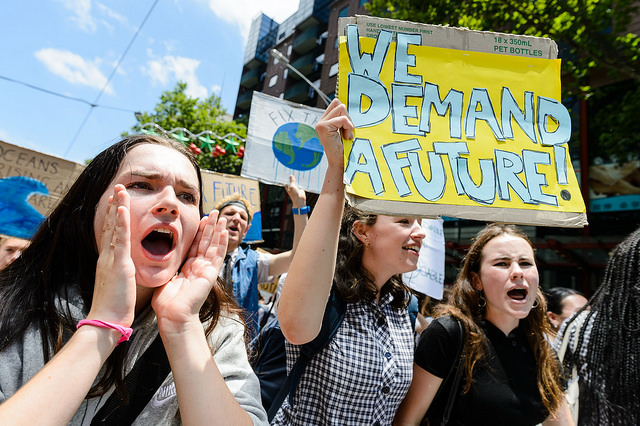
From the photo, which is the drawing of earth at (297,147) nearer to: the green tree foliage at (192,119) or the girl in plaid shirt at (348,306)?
the girl in plaid shirt at (348,306)

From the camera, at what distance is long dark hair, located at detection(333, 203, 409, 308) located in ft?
5.92

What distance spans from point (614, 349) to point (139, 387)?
1.95 m

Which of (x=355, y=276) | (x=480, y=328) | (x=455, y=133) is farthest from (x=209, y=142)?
(x=455, y=133)

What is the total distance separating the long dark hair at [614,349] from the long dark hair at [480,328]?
0.46 feet

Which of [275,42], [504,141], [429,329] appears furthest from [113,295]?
[275,42]

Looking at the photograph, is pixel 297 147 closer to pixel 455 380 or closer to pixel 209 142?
pixel 455 380

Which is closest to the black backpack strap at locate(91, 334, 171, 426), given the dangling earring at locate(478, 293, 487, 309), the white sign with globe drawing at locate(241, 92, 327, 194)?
Answer: the dangling earring at locate(478, 293, 487, 309)

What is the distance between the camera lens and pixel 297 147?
165 inches

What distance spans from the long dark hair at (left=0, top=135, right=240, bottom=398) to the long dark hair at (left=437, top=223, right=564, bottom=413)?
125 centimetres

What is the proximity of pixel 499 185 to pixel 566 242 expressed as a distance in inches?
431

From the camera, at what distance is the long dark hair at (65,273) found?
107 centimetres

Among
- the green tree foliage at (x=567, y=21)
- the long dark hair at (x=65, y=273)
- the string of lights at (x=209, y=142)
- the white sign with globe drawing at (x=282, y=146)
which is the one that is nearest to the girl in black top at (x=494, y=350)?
the long dark hair at (x=65, y=273)

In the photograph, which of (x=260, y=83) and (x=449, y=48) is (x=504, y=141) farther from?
(x=260, y=83)

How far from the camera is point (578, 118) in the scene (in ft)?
35.0
